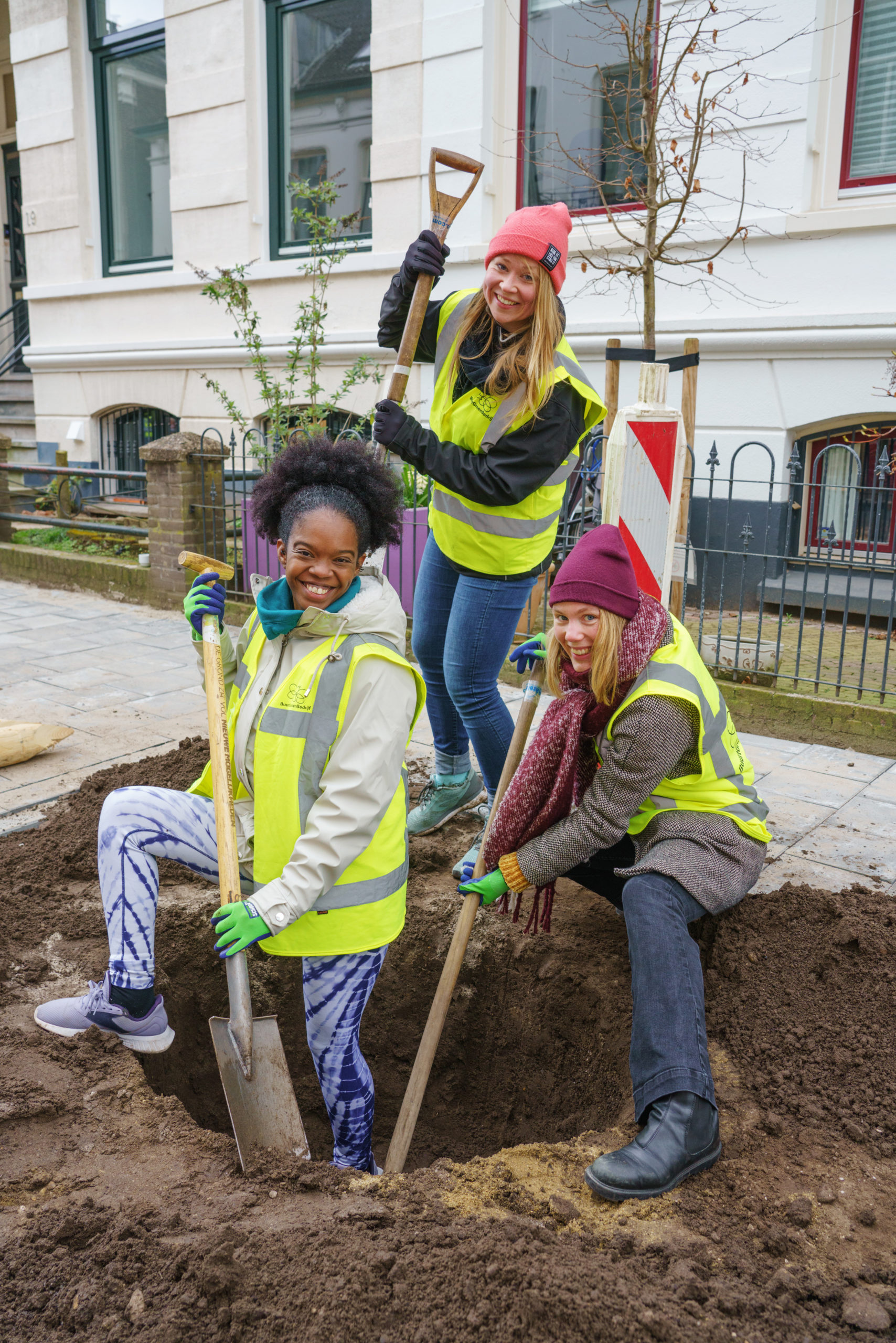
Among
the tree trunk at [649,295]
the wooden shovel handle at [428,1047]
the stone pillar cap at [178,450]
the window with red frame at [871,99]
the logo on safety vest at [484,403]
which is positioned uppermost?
the window with red frame at [871,99]

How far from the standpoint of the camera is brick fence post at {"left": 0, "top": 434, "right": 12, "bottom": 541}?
10203 mm

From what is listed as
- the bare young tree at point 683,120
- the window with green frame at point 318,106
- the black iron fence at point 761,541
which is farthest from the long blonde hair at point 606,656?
the window with green frame at point 318,106

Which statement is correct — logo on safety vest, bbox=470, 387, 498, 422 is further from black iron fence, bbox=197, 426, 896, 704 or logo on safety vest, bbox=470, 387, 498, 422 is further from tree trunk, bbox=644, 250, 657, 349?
black iron fence, bbox=197, 426, 896, 704

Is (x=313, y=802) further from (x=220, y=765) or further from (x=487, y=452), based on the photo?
(x=487, y=452)

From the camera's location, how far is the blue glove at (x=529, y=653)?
320cm

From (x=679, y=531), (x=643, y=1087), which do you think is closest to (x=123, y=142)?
(x=679, y=531)

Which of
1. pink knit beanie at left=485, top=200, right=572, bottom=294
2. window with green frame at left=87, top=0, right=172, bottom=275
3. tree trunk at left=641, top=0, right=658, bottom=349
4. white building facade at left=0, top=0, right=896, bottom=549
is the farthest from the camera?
window with green frame at left=87, top=0, right=172, bottom=275

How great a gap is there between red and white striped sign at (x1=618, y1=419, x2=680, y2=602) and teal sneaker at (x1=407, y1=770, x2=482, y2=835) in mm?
1019

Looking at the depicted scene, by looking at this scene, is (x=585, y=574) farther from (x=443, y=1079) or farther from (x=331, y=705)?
(x=443, y=1079)

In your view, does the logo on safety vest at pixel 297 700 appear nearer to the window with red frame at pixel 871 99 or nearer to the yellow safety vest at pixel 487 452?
the yellow safety vest at pixel 487 452

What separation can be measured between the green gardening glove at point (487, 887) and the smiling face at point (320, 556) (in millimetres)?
846

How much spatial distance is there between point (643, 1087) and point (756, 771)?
2.78m

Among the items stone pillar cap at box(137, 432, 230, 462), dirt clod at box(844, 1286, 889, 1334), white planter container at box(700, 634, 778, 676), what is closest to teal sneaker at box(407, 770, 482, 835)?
white planter container at box(700, 634, 778, 676)

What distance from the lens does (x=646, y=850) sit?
277 cm
